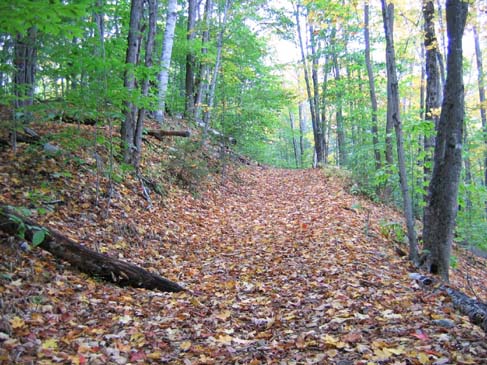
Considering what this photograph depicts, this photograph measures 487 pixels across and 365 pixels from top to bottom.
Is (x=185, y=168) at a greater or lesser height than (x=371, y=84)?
lesser

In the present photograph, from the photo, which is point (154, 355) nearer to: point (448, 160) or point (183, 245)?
point (183, 245)

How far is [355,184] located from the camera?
1380 centimetres

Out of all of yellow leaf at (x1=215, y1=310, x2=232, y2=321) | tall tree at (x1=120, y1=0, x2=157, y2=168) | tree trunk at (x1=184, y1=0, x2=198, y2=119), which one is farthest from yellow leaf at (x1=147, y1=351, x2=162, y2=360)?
tree trunk at (x1=184, y1=0, x2=198, y2=119)

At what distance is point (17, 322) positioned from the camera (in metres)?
3.22

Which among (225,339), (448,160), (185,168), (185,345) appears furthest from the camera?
(185,168)

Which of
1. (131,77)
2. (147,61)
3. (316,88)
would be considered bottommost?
(131,77)

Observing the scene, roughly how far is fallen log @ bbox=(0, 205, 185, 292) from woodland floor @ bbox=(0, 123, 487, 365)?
0.49 feet

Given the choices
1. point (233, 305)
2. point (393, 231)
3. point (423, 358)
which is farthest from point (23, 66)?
point (393, 231)

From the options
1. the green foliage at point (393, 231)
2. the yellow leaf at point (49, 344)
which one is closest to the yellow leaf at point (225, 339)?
the yellow leaf at point (49, 344)

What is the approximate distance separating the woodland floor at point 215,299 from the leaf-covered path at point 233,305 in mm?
16

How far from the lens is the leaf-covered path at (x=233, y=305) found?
312 cm

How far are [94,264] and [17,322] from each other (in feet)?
4.36

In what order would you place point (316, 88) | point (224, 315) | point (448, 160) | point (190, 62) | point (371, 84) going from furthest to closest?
1. point (316, 88)
2. point (190, 62)
3. point (371, 84)
4. point (448, 160)
5. point (224, 315)

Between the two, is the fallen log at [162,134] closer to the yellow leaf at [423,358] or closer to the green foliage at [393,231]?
the green foliage at [393,231]
